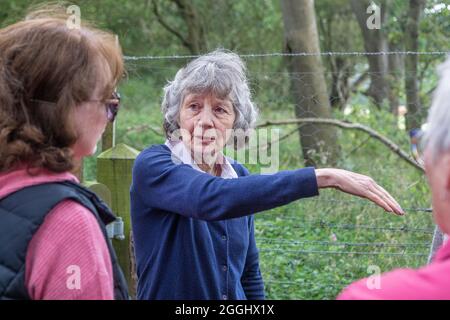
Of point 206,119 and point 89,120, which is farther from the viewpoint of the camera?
point 206,119

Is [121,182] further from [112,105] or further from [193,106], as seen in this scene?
[112,105]

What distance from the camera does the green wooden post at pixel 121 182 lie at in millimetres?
4137

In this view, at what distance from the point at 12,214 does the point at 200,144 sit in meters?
1.17

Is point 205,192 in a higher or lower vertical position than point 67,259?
higher

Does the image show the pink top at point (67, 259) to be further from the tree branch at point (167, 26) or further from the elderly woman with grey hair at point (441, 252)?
the tree branch at point (167, 26)

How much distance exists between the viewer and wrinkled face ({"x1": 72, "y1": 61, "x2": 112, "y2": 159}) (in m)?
1.86

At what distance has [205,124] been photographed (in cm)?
284

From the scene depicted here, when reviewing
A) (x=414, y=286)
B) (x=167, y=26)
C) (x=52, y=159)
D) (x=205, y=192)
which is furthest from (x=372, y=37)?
(x=414, y=286)

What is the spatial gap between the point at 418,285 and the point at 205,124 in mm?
1578

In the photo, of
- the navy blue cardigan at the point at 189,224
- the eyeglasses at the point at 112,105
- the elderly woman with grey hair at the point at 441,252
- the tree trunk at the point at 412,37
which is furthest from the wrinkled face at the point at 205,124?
the tree trunk at the point at 412,37

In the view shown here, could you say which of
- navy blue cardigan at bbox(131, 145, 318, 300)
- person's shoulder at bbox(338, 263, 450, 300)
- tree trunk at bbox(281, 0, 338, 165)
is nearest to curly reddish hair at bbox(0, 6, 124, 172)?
navy blue cardigan at bbox(131, 145, 318, 300)

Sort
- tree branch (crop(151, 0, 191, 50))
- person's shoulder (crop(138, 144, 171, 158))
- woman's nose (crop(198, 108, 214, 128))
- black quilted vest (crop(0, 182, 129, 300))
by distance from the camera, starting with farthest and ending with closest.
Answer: tree branch (crop(151, 0, 191, 50)) < woman's nose (crop(198, 108, 214, 128)) < person's shoulder (crop(138, 144, 171, 158)) < black quilted vest (crop(0, 182, 129, 300))

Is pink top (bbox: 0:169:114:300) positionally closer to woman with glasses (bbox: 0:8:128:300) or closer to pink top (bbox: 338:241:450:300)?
woman with glasses (bbox: 0:8:128:300)

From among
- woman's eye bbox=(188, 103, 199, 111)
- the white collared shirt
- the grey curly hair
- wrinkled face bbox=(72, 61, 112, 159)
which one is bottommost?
the white collared shirt
